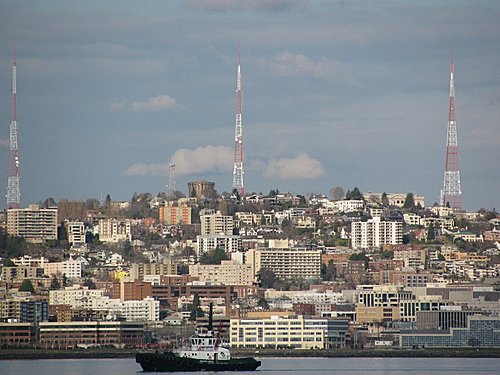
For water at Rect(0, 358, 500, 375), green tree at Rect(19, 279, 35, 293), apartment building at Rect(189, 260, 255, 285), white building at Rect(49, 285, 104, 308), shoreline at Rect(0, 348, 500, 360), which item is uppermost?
apartment building at Rect(189, 260, 255, 285)

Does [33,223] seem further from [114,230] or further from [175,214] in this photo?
[175,214]

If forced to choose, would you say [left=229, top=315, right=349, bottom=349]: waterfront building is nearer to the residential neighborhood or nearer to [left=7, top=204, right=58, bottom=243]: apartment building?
the residential neighborhood

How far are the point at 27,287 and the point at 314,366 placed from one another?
4311cm

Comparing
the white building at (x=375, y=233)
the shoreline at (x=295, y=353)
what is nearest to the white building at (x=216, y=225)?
the white building at (x=375, y=233)

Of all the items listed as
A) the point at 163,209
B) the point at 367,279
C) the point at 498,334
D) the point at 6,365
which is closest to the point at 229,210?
the point at 163,209

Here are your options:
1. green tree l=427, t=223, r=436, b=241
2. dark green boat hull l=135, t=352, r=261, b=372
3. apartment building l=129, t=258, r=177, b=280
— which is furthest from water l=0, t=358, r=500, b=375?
green tree l=427, t=223, r=436, b=241

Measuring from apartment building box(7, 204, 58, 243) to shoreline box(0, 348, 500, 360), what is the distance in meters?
51.6

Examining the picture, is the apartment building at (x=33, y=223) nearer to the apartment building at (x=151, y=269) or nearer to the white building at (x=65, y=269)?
the white building at (x=65, y=269)

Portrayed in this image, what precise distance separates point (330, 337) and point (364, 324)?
25.9ft

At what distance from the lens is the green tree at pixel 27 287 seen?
112m

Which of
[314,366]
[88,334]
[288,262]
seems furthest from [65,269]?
[314,366]

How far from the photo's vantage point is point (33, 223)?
139 m

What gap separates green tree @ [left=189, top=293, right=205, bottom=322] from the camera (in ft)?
322

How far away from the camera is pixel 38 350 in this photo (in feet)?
276
